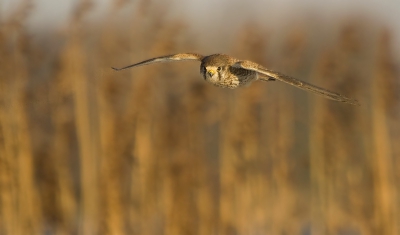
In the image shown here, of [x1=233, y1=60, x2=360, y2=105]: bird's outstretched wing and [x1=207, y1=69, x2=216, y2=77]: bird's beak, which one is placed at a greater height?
[x1=207, y1=69, x2=216, y2=77]: bird's beak

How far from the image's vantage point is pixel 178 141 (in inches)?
385

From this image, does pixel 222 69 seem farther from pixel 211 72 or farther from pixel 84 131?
pixel 84 131

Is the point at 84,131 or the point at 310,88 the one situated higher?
the point at 310,88

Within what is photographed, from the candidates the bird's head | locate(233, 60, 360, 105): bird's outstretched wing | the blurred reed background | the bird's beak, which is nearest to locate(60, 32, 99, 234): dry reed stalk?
the blurred reed background

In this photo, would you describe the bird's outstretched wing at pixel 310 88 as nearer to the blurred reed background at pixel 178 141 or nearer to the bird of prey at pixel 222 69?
the bird of prey at pixel 222 69

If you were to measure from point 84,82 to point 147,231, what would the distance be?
212 centimetres

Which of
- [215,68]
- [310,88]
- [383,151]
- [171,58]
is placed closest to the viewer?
[310,88]

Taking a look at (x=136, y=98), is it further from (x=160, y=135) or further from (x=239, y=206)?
(x=239, y=206)

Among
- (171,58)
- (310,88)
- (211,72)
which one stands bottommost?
(310,88)

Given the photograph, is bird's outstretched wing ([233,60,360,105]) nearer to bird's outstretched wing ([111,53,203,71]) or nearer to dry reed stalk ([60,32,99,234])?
bird's outstretched wing ([111,53,203,71])

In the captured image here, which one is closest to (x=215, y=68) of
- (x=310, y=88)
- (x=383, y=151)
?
(x=310, y=88)

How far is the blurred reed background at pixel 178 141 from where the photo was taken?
873 cm

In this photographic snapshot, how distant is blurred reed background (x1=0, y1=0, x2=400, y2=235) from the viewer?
8734 millimetres

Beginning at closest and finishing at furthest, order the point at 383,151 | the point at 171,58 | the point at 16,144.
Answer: the point at 171,58 < the point at 16,144 < the point at 383,151
